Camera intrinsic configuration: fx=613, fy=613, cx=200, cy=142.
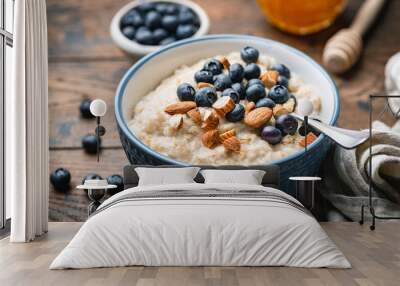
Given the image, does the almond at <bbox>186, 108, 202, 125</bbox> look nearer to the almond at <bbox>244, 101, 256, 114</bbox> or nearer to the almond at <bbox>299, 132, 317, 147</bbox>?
the almond at <bbox>244, 101, 256, 114</bbox>

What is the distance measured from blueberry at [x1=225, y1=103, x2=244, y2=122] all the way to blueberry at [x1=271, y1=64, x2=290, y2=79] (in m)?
0.49

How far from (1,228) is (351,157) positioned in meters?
2.67

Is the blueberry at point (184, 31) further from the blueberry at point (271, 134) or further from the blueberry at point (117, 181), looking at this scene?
the blueberry at point (117, 181)

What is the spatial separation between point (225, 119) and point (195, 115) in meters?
0.23

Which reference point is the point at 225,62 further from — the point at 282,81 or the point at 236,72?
the point at 282,81

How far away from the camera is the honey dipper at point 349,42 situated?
4941 mm

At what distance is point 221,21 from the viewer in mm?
5211

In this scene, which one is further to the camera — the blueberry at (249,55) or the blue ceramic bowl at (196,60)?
the blueberry at (249,55)

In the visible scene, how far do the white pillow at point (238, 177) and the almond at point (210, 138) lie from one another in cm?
21

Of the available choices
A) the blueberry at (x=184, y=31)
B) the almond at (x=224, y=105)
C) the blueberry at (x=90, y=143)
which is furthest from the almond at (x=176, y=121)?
the blueberry at (x=90, y=143)

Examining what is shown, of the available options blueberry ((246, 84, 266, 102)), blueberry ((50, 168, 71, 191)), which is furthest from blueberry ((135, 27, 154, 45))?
blueberry ((50, 168, 71, 191))

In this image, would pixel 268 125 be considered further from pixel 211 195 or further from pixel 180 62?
pixel 211 195

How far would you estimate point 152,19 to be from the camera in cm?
481

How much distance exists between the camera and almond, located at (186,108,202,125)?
447cm
